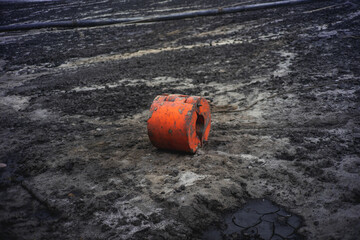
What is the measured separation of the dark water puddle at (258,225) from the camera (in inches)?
94.7

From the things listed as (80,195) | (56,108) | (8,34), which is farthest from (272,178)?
(8,34)

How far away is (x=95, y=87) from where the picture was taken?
6.08 m

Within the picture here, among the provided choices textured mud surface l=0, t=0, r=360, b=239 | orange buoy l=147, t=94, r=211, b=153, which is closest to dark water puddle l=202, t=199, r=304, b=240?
textured mud surface l=0, t=0, r=360, b=239

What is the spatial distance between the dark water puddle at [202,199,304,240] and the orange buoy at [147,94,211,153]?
100 cm

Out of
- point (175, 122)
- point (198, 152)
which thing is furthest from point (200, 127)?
point (175, 122)

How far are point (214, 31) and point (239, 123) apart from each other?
6.22 m

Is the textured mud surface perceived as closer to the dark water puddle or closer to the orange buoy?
the dark water puddle

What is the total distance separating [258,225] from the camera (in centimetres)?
250

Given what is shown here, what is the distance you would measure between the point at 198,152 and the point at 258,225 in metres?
1.23

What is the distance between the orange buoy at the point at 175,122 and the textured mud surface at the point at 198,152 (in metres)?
0.21

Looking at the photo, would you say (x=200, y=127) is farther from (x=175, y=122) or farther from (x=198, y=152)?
(x=175, y=122)

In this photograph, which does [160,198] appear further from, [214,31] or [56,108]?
[214,31]

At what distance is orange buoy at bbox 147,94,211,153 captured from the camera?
10.5 ft

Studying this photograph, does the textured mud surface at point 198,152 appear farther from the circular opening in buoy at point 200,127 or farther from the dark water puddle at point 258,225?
the circular opening in buoy at point 200,127
